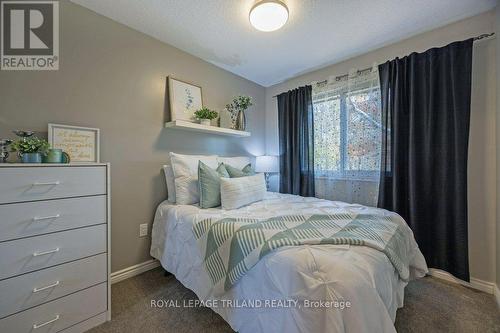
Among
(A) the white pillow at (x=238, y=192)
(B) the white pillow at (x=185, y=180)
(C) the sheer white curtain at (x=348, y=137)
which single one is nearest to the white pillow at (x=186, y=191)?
(B) the white pillow at (x=185, y=180)

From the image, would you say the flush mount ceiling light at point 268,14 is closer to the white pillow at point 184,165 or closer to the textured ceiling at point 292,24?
the textured ceiling at point 292,24

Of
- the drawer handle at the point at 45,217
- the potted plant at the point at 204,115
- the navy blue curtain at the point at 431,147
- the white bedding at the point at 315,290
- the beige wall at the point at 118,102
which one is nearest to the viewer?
the white bedding at the point at 315,290

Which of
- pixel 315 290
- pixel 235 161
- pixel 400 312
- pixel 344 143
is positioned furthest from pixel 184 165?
pixel 400 312

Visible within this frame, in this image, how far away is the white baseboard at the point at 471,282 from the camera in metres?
1.70

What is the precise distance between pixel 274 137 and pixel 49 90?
268cm

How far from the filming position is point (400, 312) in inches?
58.8

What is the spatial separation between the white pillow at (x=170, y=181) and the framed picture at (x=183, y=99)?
0.55m

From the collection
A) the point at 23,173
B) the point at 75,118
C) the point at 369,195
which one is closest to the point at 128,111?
the point at 75,118

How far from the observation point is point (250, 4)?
1658 mm

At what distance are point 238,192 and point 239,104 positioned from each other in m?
1.42

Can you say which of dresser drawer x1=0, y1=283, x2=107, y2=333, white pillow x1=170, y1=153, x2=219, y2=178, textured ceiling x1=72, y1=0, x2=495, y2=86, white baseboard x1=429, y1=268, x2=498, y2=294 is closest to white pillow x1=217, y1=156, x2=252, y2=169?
white pillow x1=170, y1=153, x2=219, y2=178

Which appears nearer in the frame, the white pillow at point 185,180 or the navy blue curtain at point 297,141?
the white pillow at point 185,180

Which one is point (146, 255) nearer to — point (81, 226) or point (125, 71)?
point (81, 226)

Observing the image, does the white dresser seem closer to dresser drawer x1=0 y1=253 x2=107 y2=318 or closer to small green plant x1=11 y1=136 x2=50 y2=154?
dresser drawer x1=0 y1=253 x2=107 y2=318
